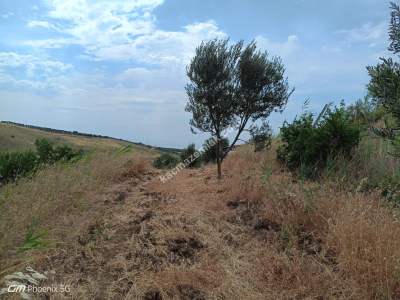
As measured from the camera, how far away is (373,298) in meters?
2.69

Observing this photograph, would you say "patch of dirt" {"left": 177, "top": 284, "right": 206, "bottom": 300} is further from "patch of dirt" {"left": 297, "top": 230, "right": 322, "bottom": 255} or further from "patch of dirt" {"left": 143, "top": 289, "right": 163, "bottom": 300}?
"patch of dirt" {"left": 297, "top": 230, "right": 322, "bottom": 255}

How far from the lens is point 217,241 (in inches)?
157

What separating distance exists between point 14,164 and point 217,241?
20.7 ft

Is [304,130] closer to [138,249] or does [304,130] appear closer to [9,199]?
Result: [138,249]

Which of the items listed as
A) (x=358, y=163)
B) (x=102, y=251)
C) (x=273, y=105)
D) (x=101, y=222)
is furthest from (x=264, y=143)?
(x=102, y=251)

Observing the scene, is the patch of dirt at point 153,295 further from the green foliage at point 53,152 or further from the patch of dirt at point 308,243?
the green foliage at point 53,152

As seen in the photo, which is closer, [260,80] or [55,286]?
[55,286]

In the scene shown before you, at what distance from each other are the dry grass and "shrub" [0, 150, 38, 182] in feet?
7.99

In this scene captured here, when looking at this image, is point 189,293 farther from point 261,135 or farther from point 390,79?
point 261,135

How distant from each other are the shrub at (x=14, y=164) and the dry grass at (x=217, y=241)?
2435 millimetres

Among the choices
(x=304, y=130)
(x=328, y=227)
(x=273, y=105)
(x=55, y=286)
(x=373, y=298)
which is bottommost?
(x=55, y=286)

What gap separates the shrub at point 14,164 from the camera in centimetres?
811

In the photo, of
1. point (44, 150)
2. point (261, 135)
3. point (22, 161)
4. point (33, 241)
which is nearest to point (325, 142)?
point (261, 135)

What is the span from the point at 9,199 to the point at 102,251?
193 centimetres
